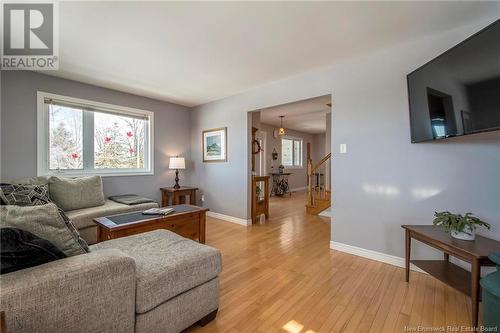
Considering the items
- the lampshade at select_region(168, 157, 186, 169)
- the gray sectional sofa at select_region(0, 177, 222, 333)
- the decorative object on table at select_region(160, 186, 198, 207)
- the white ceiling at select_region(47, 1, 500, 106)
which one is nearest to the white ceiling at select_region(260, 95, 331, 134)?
the white ceiling at select_region(47, 1, 500, 106)

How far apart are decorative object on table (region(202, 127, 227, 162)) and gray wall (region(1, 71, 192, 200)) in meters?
0.58

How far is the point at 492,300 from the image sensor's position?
123cm

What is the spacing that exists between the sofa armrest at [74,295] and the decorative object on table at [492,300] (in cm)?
193

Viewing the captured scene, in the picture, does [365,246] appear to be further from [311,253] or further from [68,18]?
[68,18]

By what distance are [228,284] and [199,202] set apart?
9.72 ft

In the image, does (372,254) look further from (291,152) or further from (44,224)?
(291,152)

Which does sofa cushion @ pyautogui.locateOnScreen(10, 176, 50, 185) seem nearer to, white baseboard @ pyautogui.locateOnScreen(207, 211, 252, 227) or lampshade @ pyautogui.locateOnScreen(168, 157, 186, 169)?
lampshade @ pyautogui.locateOnScreen(168, 157, 186, 169)

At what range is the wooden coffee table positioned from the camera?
85.4 inches

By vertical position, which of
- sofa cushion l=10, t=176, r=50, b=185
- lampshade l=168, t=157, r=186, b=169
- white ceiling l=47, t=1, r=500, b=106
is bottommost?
sofa cushion l=10, t=176, r=50, b=185

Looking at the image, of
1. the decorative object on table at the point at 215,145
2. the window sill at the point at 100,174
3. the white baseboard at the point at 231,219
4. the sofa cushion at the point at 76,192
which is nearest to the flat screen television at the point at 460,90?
the white baseboard at the point at 231,219

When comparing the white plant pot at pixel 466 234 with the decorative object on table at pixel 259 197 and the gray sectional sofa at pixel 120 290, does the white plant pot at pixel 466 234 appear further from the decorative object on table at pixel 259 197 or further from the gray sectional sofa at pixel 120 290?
the decorative object on table at pixel 259 197

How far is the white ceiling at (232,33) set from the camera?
1.82 m

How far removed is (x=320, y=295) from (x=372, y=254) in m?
1.10

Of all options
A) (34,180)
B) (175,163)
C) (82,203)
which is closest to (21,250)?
(82,203)
